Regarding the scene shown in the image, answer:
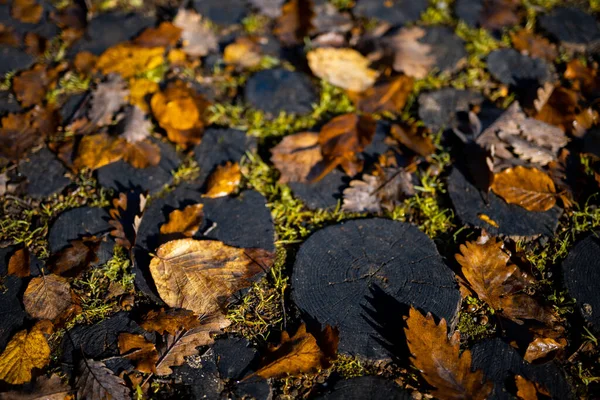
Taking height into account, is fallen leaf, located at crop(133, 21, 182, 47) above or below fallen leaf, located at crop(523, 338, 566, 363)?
above

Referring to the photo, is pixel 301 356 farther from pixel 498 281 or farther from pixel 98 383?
pixel 498 281

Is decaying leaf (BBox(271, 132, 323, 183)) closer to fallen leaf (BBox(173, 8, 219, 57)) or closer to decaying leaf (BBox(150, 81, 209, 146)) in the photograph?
decaying leaf (BBox(150, 81, 209, 146))

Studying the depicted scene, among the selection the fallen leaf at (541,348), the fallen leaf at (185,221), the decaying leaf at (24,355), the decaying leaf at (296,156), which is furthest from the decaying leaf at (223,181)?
the fallen leaf at (541,348)

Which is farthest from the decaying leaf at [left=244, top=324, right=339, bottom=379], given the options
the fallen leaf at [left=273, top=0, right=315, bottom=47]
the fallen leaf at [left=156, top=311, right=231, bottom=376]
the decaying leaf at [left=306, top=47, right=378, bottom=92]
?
the fallen leaf at [left=273, top=0, right=315, bottom=47]

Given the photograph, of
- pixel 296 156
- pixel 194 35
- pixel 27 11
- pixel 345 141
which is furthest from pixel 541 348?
pixel 27 11

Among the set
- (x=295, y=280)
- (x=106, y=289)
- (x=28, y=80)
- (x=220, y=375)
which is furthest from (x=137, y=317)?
(x=28, y=80)

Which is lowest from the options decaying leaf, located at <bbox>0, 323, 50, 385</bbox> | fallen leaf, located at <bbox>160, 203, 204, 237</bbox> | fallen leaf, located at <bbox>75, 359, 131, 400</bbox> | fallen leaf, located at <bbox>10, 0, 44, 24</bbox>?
fallen leaf, located at <bbox>75, 359, 131, 400</bbox>

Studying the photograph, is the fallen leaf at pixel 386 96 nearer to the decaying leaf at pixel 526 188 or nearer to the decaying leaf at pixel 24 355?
the decaying leaf at pixel 526 188

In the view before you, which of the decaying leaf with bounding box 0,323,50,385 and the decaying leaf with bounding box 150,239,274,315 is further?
the decaying leaf with bounding box 150,239,274,315
